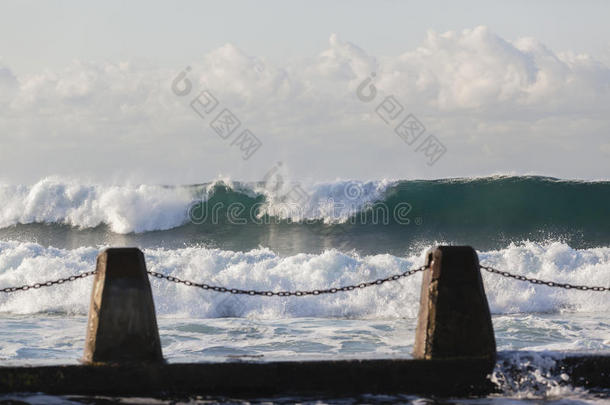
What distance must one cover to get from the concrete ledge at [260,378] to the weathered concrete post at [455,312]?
0.12m

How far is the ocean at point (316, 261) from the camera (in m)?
10.6

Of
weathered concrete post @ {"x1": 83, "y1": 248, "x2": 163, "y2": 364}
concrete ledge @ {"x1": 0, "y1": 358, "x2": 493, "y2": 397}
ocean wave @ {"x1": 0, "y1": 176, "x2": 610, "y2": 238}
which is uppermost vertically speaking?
ocean wave @ {"x1": 0, "y1": 176, "x2": 610, "y2": 238}

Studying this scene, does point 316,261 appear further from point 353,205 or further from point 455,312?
point 455,312

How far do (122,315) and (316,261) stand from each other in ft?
36.5

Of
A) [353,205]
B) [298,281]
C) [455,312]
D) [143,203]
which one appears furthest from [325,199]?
[455,312]

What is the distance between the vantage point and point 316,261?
1770 cm

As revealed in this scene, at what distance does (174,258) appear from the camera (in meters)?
18.4

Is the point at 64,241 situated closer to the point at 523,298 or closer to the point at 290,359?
the point at 523,298

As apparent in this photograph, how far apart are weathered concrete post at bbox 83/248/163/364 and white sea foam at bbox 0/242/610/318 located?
8.11 metres

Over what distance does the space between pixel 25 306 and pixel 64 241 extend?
41.8 ft

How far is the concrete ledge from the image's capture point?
652cm

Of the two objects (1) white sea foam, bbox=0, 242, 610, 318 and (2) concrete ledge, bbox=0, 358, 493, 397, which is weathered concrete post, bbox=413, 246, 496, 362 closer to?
(2) concrete ledge, bbox=0, 358, 493, 397

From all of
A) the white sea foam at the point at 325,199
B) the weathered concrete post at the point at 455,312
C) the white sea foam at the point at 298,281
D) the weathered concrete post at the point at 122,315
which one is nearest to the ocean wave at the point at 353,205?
the white sea foam at the point at 325,199

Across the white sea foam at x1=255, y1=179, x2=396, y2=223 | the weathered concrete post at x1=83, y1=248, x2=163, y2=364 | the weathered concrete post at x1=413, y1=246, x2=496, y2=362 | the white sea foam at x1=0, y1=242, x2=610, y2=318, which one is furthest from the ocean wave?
the weathered concrete post at x1=83, y1=248, x2=163, y2=364
